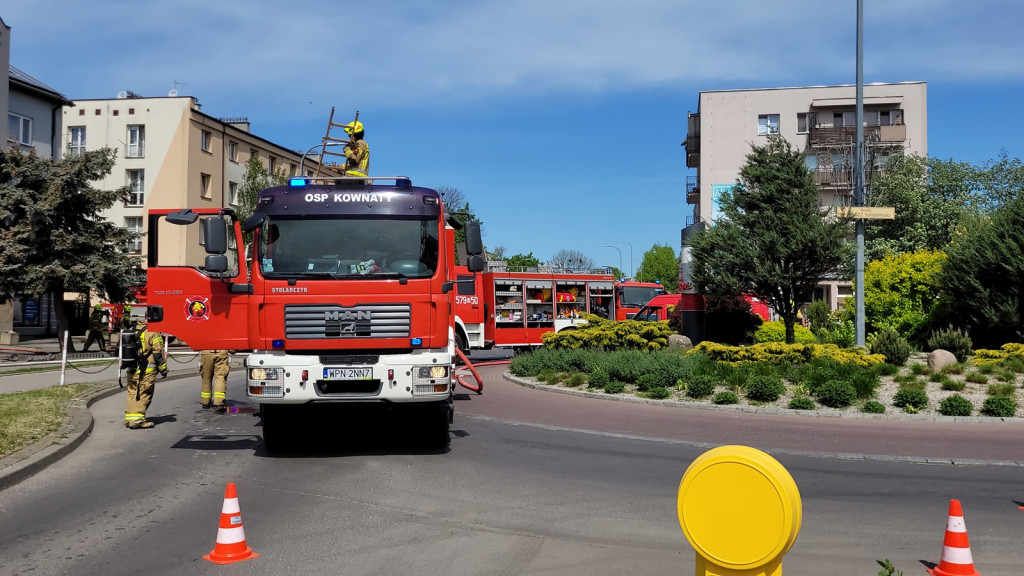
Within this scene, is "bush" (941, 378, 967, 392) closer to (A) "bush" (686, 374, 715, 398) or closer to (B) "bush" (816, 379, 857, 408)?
(B) "bush" (816, 379, 857, 408)

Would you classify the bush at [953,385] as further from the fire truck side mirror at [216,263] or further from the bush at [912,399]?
the fire truck side mirror at [216,263]

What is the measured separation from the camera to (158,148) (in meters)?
50.4

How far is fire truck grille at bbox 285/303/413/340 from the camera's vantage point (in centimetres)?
954

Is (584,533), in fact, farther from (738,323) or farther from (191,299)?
(738,323)

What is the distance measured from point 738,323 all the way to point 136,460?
18.2m

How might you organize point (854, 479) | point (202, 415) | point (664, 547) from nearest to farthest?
point (664, 547)
point (854, 479)
point (202, 415)

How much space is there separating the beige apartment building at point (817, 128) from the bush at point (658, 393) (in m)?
41.3

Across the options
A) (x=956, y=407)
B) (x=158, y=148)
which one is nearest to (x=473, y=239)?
(x=956, y=407)

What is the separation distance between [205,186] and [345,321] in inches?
1807

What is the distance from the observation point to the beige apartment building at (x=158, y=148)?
4981 centimetres

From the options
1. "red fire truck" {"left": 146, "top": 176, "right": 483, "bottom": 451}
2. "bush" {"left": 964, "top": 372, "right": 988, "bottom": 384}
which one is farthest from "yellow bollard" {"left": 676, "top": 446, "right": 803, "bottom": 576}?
"bush" {"left": 964, "top": 372, "right": 988, "bottom": 384}

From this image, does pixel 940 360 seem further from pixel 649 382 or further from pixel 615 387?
pixel 615 387

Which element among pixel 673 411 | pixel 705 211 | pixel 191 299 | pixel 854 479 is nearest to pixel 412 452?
pixel 191 299

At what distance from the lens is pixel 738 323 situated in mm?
24781
